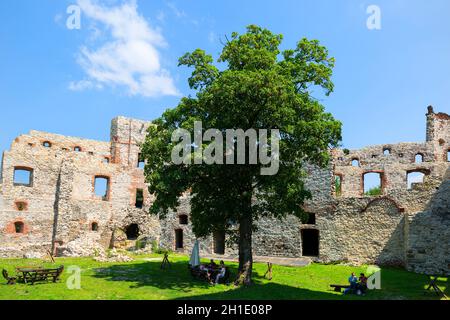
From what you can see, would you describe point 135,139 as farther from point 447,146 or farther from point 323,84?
point 447,146

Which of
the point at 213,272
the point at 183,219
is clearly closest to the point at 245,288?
the point at 213,272

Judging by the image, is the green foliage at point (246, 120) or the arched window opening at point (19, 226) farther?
the arched window opening at point (19, 226)

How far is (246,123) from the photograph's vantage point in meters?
17.7

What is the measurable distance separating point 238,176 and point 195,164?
2.06m

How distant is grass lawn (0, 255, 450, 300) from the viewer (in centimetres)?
1491

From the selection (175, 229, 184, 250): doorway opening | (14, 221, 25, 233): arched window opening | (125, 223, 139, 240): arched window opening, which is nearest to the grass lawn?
(175, 229, 184, 250): doorway opening

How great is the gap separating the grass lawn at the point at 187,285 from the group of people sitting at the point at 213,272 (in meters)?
0.48

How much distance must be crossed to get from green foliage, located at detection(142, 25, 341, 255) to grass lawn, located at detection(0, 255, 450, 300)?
3177mm

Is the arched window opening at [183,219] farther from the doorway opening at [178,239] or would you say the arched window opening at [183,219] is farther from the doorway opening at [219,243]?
the doorway opening at [219,243]

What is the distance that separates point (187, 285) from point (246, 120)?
7.62 m

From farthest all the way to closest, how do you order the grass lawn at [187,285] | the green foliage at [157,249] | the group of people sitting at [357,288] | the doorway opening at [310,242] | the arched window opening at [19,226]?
the arched window opening at [19,226] < the green foliage at [157,249] < the doorway opening at [310,242] < the group of people sitting at [357,288] < the grass lawn at [187,285]

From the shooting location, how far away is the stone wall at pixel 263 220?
23594 millimetres

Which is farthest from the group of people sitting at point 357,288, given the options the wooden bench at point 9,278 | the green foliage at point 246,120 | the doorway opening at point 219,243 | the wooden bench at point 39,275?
the doorway opening at point 219,243
